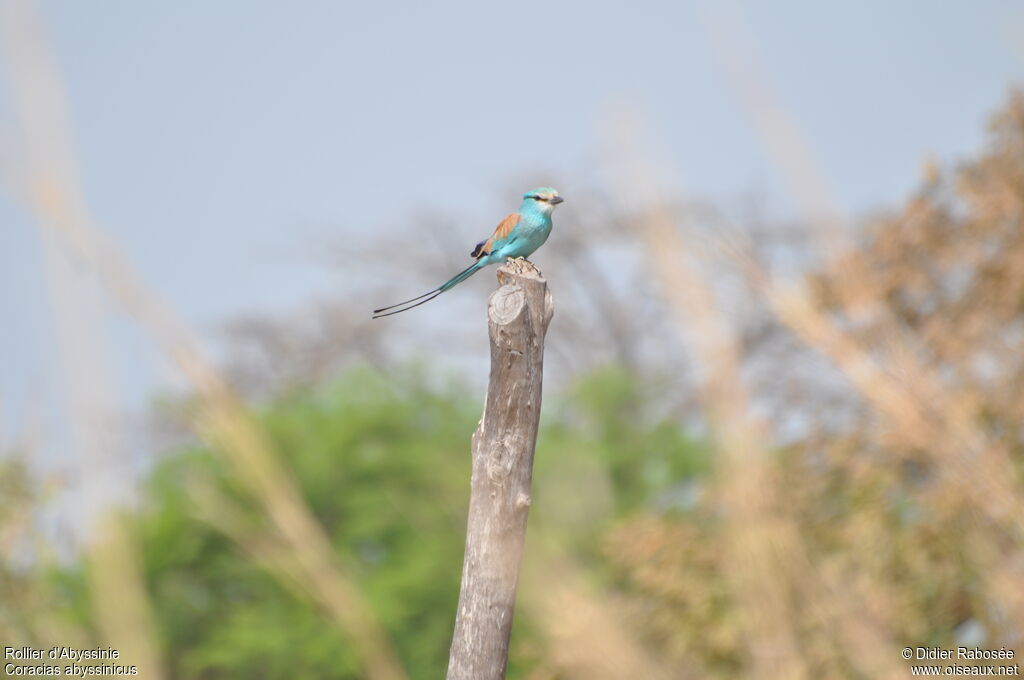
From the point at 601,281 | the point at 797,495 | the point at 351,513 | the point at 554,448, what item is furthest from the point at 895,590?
the point at 601,281

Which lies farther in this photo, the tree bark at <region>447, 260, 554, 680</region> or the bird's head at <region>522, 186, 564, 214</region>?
the bird's head at <region>522, 186, 564, 214</region>

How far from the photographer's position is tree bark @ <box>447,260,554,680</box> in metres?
3.38

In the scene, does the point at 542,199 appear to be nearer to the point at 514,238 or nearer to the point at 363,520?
the point at 514,238

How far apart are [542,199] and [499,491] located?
1.28 meters

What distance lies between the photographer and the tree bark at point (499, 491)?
11.1 ft

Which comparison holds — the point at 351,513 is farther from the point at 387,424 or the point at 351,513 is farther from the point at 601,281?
the point at 601,281

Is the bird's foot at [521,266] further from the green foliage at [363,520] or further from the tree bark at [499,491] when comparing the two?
the green foliage at [363,520]

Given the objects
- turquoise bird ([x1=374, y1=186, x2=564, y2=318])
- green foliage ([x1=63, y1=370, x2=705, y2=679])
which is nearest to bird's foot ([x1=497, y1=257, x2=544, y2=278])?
turquoise bird ([x1=374, y1=186, x2=564, y2=318])

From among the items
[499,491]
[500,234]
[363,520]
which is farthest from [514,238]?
[363,520]

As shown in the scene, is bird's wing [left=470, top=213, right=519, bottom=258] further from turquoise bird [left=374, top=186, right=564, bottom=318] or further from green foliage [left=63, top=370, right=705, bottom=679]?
green foliage [left=63, top=370, right=705, bottom=679]

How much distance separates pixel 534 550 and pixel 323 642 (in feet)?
45.7

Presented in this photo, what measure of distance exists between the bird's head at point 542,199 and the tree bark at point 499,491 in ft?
2.32

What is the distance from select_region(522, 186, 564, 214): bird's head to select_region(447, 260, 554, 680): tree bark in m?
0.71

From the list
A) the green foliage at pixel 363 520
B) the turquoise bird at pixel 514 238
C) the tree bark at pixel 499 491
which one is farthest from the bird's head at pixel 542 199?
the green foliage at pixel 363 520
